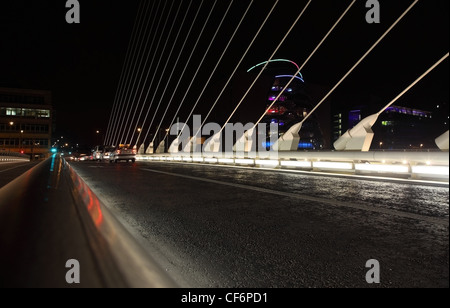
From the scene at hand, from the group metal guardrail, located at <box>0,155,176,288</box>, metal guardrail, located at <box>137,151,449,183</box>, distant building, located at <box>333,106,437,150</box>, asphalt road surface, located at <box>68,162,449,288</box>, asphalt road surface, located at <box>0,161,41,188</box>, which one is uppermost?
distant building, located at <box>333,106,437,150</box>

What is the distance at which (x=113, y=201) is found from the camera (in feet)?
23.1

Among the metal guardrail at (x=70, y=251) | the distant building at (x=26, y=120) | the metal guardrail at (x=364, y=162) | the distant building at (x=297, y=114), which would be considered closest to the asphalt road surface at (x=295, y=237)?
the metal guardrail at (x=70, y=251)

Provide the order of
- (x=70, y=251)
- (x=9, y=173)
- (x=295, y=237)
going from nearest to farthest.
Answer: (x=70, y=251), (x=295, y=237), (x=9, y=173)

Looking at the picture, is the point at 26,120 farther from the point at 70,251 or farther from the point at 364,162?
the point at 70,251

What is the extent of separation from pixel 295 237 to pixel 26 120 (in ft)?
323

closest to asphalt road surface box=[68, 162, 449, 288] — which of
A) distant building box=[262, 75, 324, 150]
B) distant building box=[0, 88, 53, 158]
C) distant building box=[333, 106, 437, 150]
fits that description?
distant building box=[262, 75, 324, 150]

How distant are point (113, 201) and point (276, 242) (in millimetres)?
4739

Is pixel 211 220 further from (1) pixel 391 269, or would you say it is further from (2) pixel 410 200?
(2) pixel 410 200

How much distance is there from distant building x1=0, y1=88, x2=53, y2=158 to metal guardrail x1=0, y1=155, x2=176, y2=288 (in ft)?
282

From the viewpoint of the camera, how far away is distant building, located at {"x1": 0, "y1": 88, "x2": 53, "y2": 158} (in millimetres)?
78062

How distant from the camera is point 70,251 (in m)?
3.22

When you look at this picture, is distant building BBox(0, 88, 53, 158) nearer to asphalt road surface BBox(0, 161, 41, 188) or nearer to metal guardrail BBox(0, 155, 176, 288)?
asphalt road surface BBox(0, 161, 41, 188)

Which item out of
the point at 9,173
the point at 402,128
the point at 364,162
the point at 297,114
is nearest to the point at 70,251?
the point at 364,162
